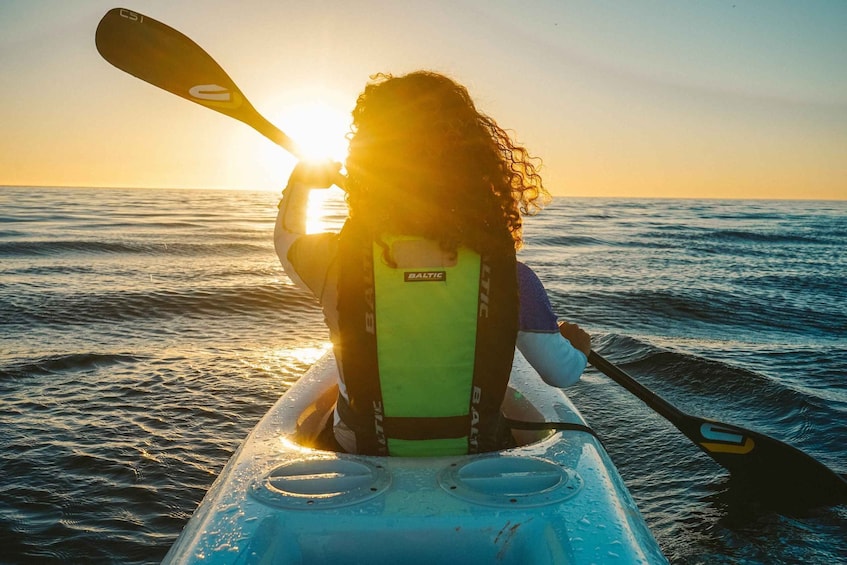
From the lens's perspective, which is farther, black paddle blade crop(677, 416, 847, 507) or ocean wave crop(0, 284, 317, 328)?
ocean wave crop(0, 284, 317, 328)

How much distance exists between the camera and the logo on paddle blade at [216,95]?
334cm

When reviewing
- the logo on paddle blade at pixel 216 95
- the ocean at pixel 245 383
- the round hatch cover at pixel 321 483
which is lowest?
the ocean at pixel 245 383

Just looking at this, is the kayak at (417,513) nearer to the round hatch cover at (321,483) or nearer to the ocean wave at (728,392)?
the round hatch cover at (321,483)

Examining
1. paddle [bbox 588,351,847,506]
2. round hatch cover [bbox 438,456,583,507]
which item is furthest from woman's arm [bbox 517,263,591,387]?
paddle [bbox 588,351,847,506]

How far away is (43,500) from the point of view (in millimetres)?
3736

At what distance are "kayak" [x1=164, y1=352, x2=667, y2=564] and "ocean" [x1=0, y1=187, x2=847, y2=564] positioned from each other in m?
1.72

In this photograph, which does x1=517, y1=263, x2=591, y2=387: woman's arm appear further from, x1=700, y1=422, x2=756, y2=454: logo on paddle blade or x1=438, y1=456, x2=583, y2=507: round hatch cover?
x1=700, y1=422, x2=756, y2=454: logo on paddle blade

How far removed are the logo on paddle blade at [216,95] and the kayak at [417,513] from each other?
201 centimetres

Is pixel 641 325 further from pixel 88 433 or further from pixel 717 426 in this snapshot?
pixel 88 433

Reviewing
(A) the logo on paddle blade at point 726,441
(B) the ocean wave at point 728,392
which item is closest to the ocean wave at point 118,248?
(B) the ocean wave at point 728,392

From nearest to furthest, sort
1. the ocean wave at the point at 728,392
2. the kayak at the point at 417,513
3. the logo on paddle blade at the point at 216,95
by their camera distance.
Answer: the kayak at the point at 417,513
the logo on paddle blade at the point at 216,95
the ocean wave at the point at 728,392

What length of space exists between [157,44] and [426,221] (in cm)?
211

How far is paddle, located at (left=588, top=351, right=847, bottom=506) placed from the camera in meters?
3.70

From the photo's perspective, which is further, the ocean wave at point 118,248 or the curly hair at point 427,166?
the ocean wave at point 118,248
